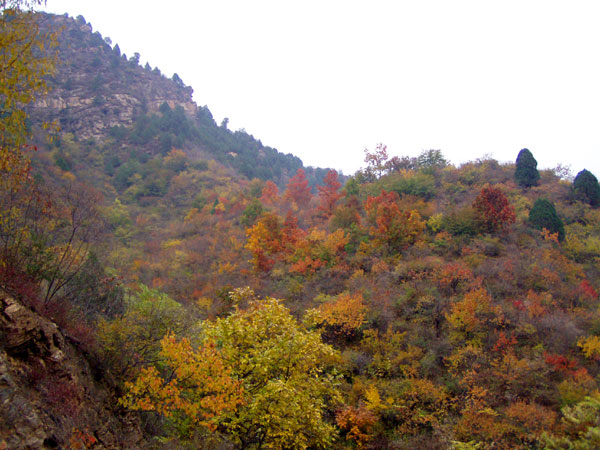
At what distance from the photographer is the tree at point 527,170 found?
96.6ft

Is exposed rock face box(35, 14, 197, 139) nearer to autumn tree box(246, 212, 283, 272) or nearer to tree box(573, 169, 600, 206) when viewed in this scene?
autumn tree box(246, 212, 283, 272)

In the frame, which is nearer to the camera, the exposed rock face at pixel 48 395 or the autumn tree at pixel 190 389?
the exposed rock face at pixel 48 395

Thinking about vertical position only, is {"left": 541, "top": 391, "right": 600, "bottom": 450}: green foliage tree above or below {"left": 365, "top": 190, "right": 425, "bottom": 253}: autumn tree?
below

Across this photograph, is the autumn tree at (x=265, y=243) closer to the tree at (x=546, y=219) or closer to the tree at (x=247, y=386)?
the tree at (x=247, y=386)

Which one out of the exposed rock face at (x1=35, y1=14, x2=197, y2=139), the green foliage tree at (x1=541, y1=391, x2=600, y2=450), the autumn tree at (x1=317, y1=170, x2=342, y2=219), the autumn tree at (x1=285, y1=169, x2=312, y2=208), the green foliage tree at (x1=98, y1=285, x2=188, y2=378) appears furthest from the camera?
the exposed rock face at (x1=35, y1=14, x2=197, y2=139)

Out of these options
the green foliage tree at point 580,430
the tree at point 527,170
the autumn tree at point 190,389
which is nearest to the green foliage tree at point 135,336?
the autumn tree at point 190,389

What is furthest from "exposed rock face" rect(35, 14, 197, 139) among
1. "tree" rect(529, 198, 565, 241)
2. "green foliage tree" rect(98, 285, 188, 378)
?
"tree" rect(529, 198, 565, 241)

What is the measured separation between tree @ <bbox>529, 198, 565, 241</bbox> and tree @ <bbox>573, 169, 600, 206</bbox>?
5817mm

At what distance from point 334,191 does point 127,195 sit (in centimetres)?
3275

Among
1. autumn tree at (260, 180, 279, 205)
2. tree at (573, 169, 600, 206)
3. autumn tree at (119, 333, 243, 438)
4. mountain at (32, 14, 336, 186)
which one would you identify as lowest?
autumn tree at (119, 333, 243, 438)

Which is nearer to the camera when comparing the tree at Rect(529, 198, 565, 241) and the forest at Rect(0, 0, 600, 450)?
the forest at Rect(0, 0, 600, 450)

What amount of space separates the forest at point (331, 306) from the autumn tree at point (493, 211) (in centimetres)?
10

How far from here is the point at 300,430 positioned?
29.1 feet

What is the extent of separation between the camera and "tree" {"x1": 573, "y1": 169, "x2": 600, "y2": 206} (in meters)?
26.0
